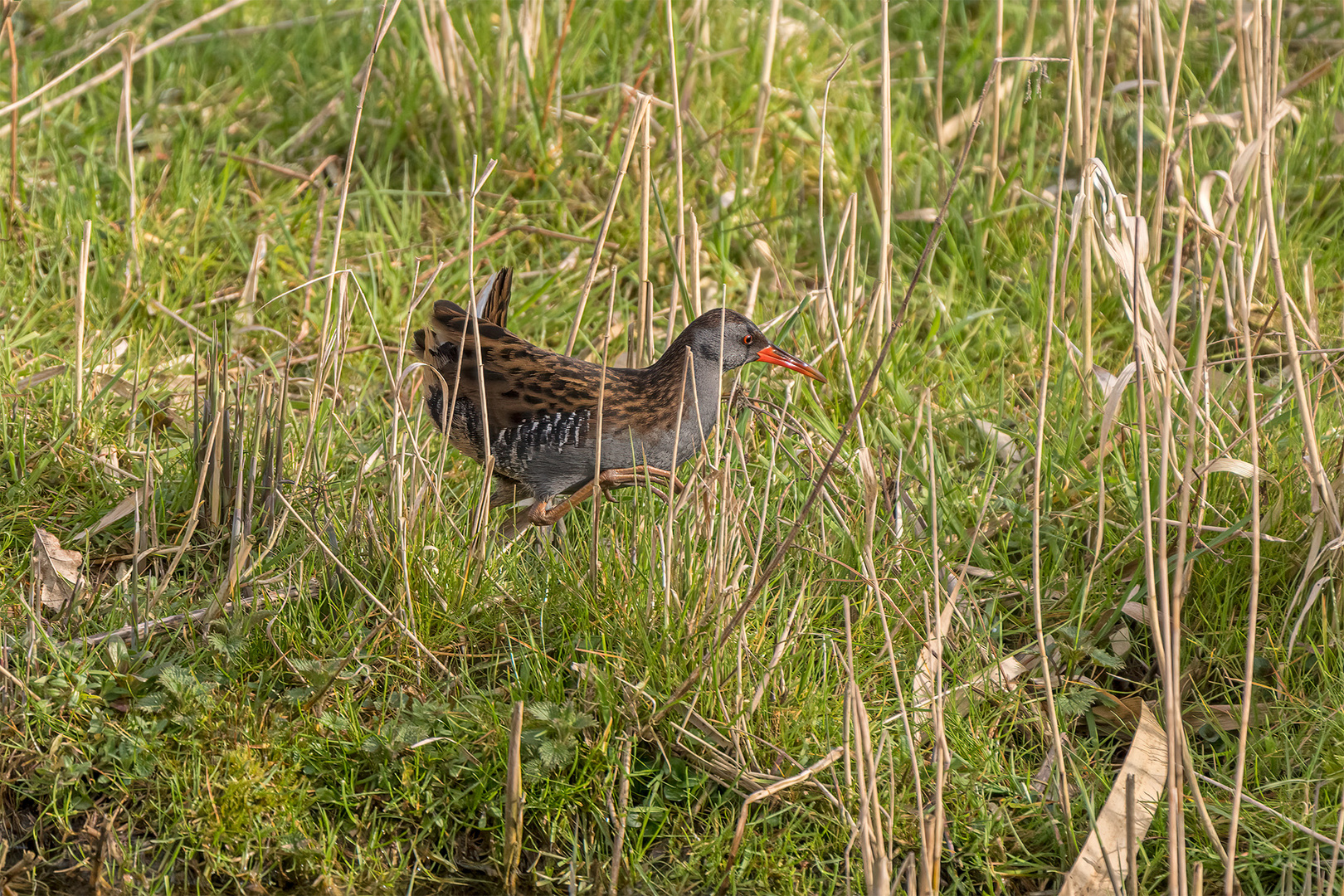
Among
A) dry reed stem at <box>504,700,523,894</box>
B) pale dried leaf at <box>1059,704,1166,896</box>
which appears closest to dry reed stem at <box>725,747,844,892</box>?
dry reed stem at <box>504,700,523,894</box>

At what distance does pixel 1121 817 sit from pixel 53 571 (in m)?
2.70

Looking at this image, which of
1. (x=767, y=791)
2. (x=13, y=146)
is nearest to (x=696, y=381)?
(x=767, y=791)

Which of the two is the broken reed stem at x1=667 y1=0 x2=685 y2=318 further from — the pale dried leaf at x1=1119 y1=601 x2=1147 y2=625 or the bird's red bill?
the pale dried leaf at x1=1119 y1=601 x2=1147 y2=625

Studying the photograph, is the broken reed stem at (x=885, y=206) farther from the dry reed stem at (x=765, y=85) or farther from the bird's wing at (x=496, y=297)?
the bird's wing at (x=496, y=297)

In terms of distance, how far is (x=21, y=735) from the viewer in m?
2.94

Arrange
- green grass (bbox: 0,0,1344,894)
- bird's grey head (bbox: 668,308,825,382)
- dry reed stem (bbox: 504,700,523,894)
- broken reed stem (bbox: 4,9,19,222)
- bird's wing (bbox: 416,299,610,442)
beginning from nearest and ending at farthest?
dry reed stem (bbox: 504,700,523,894)
green grass (bbox: 0,0,1344,894)
bird's wing (bbox: 416,299,610,442)
bird's grey head (bbox: 668,308,825,382)
broken reed stem (bbox: 4,9,19,222)

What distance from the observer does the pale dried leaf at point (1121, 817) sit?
2.78 m

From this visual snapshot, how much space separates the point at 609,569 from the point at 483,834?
26.4 inches

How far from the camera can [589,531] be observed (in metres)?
3.57

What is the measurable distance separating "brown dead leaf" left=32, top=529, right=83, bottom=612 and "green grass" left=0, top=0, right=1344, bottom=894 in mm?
45

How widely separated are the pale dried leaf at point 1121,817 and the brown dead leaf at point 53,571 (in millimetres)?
2463

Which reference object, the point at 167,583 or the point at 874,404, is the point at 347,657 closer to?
the point at 167,583

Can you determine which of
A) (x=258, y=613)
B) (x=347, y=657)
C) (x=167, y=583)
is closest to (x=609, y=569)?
(x=347, y=657)

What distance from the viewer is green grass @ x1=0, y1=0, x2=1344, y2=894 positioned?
290 cm
